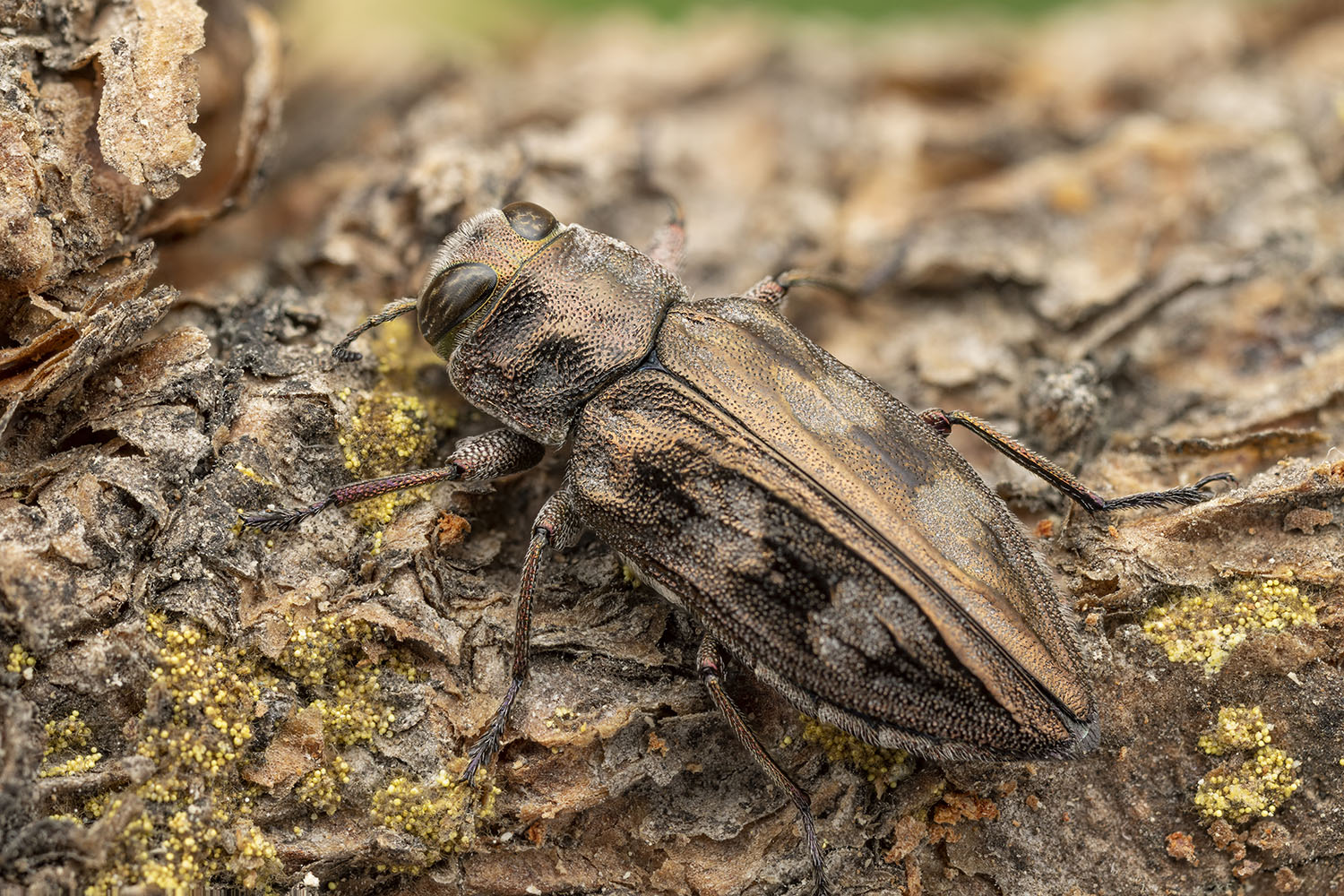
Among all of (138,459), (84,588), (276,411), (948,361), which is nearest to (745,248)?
(948,361)

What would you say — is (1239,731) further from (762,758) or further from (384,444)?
(384,444)

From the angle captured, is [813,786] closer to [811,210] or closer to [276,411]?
[276,411]

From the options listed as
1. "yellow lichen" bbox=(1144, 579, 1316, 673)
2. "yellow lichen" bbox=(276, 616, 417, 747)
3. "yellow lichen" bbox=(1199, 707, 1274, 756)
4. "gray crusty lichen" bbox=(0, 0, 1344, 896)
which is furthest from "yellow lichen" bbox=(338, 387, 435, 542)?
"yellow lichen" bbox=(1199, 707, 1274, 756)

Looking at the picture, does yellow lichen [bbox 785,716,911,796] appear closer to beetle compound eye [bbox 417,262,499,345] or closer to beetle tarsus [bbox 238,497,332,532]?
beetle tarsus [bbox 238,497,332,532]

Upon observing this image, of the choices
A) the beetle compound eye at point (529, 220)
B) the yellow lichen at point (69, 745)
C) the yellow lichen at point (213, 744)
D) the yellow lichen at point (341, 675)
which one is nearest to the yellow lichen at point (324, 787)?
the yellow lichen at point (213, 744)

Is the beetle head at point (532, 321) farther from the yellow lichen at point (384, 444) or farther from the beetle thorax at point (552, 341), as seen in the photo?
the yellow lichen at point (384, 444)
